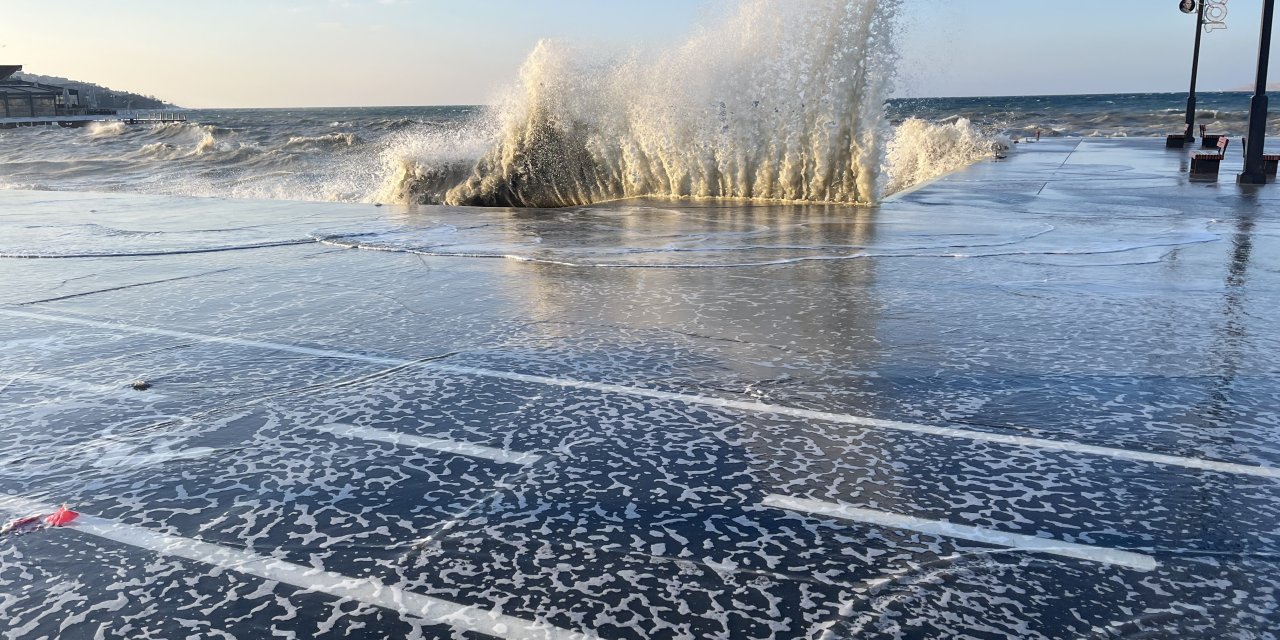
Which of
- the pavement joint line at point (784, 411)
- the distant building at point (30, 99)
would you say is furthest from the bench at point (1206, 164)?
the distant building at point (30, 99)

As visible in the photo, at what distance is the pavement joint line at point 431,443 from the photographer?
120 inches

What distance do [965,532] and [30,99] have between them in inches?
4668

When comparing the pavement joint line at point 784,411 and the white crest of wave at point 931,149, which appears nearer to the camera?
the pavement joint line at point 784,411

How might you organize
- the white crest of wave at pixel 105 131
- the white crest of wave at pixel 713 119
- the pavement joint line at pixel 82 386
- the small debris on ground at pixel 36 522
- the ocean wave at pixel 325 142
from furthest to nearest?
the white crest of wave at pixel 105 131 → the ocean wave at pixel 325 142 → the white crest of wave at pixel 713 119 → the pavement joint line at pixel 82 386 → the small debris on ground at pixel 36 522

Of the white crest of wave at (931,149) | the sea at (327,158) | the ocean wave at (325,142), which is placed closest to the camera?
the sea at (327,158)

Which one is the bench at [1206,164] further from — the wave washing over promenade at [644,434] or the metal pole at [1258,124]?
the wave washing over promenade at [644,434]

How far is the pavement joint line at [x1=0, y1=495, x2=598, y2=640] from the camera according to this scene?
6.64ft

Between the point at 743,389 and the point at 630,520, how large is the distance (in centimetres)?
136

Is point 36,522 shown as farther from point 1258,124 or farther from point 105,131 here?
point 105,131

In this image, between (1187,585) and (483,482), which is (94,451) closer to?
(483,482)

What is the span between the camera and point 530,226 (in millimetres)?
10000

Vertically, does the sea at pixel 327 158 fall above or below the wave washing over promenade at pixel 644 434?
above

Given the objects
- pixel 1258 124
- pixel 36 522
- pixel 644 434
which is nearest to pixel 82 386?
pixel 36 522

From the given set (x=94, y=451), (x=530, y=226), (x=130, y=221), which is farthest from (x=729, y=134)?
(x=94, y=451)
